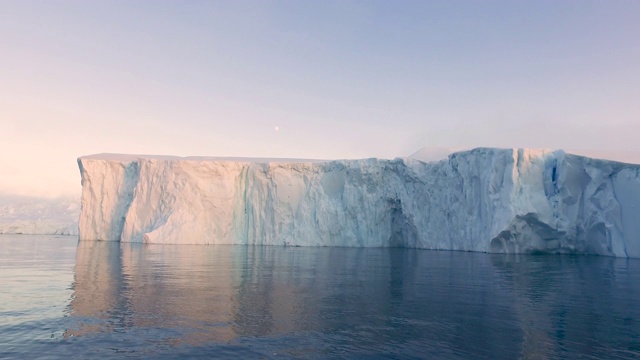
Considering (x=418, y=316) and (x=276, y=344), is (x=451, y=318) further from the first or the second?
(x=276, y=344)

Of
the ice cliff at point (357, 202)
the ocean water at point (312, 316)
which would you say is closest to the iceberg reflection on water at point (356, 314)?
the ocean water at point (312, 316)

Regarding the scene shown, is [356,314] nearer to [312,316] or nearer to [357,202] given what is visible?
[312,316]

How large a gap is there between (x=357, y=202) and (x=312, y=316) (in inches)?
1248

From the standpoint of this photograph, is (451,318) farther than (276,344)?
Yes

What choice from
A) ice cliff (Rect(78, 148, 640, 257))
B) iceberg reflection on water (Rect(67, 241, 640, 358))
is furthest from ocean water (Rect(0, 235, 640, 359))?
ice cliff (Rect(78, 148, 640, 257))

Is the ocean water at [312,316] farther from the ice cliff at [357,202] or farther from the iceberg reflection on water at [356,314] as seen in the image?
the ice cliff at [357,202]

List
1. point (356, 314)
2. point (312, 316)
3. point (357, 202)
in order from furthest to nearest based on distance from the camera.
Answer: point (357, 202) < point (356, 314) < point (312, 316)

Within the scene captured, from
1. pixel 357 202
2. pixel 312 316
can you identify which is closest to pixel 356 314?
pixel 312 316

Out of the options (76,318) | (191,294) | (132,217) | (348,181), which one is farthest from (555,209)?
(132,217)

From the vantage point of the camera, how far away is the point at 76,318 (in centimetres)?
894

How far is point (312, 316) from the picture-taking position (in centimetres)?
960

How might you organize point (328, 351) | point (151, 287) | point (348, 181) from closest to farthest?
1. point (328, 351)
2. point (151, 287)
3. point (348, 181)

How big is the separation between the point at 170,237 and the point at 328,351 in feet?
114

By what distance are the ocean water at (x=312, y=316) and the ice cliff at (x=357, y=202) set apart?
15.3m
